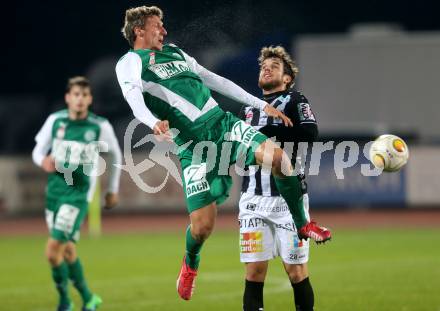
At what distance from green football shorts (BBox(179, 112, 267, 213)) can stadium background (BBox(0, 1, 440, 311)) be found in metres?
0.95

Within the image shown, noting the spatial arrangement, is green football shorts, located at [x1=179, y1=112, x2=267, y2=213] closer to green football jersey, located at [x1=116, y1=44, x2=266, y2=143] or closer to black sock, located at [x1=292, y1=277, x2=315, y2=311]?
green football jersey, located at [x1=116, y1=44, x2=266, y2=143]

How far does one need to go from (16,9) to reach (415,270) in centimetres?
2034

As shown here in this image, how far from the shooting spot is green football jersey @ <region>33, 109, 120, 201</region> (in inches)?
413

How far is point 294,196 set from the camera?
761 centimetres

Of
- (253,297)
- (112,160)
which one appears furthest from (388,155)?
(112,160)

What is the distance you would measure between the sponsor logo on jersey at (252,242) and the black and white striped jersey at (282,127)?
14.1 inches

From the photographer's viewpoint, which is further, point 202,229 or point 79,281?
point 79,281

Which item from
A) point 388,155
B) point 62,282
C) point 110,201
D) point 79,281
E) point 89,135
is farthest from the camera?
point 89,135

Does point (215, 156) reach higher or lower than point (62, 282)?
higher

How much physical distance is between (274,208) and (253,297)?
761mm

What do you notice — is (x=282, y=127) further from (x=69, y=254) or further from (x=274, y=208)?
(x=69, y=254)

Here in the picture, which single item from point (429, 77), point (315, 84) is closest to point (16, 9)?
point (315, 84)

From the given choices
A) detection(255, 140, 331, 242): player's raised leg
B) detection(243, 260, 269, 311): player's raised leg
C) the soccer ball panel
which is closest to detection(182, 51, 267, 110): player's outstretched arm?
detection(255, 140, 331, 242): player's raised leg

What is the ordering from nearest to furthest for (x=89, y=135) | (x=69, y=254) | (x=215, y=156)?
(x=215, y=156), (x=69, y=254), (x=89, y=135)
